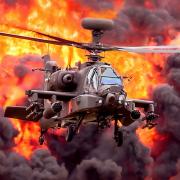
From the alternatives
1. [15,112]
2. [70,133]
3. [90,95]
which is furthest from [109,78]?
[15,112]

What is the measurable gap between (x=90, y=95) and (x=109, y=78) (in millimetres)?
1293

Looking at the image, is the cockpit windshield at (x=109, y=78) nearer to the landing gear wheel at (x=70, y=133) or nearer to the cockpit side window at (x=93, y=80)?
the cockpit side window at (x=93, y=80)

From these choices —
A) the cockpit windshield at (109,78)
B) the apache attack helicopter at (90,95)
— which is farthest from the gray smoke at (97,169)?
the cockpit windshield at (109,78)

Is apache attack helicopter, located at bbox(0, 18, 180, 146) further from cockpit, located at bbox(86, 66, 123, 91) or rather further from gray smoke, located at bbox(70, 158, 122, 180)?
gray smoke, located at bbox(70, 158, 122, 180)

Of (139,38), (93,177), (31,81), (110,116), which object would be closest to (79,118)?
(110,116)

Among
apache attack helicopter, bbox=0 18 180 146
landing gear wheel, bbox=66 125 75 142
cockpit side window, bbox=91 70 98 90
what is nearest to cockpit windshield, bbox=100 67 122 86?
apache attack helicopter, bbox=0 18 180 146

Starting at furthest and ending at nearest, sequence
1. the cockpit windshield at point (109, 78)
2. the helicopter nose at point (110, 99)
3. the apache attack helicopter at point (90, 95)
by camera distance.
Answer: the cockpit windshield at point (109, 78), the apache attack helicopter at point (90, 95), the helicopter nose at point (110, 99)

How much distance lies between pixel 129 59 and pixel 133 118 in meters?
19.5

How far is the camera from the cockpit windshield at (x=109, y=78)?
36.2 meters

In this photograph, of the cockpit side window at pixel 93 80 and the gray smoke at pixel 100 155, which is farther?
the gray smoke at pixel 100 155

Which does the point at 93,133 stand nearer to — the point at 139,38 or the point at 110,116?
the point at 139,38

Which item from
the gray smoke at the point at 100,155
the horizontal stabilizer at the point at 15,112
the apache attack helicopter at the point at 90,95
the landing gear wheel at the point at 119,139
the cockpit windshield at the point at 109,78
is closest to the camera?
Result: the apache attack helicopter at the point at 90,95

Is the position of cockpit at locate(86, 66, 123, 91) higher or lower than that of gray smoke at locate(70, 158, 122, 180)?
higher

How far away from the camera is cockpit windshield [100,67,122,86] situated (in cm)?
3616
